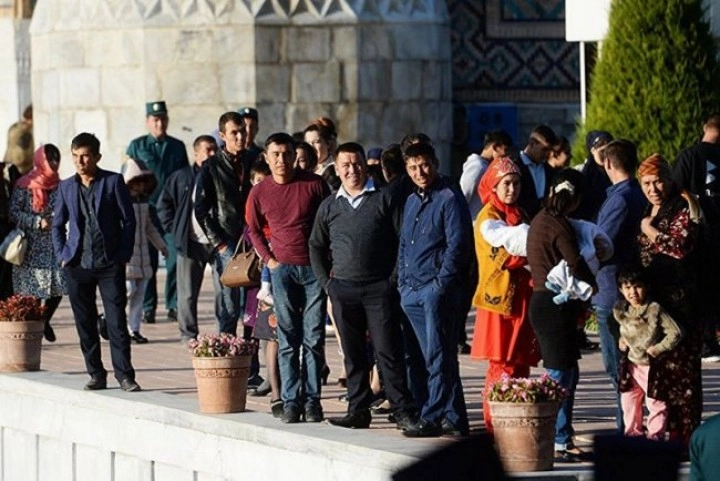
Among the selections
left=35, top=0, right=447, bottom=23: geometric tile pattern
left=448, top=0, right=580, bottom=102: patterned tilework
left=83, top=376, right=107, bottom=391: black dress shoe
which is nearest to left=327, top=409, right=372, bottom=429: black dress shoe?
left=83, top=376, right=107, bottom=391: black dress shoe

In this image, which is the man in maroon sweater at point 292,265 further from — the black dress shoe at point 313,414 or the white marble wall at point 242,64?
the white marble wall at point 242,64

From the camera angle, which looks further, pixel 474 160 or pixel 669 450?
pixel 474 160

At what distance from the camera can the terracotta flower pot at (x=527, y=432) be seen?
29.1 ft

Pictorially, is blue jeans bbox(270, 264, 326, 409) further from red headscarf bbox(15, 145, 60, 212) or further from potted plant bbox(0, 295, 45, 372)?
red headscarf bbox(15, 145, 60, 212)

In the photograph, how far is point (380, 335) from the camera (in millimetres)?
10383

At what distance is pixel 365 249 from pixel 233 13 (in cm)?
1169

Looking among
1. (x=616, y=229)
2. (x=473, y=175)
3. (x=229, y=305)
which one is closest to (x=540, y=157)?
(x=473, y=175)

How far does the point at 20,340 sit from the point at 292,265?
3.02 meters

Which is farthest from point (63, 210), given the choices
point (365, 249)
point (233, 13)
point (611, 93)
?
point (233, 13)

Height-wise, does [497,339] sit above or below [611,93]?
below

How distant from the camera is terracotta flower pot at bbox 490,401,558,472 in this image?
8.88 m

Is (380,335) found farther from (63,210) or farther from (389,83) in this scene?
(389,83)

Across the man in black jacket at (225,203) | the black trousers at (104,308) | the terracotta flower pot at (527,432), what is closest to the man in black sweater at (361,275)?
the terracotta flower pot at (527,432)

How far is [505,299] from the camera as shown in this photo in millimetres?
10305
